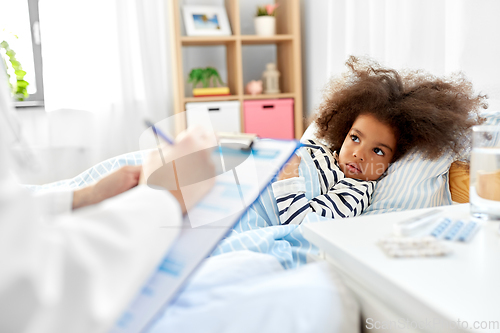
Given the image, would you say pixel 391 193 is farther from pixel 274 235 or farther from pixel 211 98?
pixel 211 98

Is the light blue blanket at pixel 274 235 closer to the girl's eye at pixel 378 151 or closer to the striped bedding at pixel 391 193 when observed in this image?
the striped bedding at pixel 391 193

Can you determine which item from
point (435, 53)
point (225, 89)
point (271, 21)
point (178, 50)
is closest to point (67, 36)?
point (178, 50)

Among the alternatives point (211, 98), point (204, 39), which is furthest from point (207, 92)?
point (204, 39)

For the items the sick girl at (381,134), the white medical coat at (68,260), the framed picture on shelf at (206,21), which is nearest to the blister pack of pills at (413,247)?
A: the white medical coat at (68,260)

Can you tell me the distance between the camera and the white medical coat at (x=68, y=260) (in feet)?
0.99

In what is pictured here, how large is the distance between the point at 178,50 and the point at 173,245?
2.40 meters

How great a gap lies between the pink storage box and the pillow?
1.67 m

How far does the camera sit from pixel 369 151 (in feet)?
3.81

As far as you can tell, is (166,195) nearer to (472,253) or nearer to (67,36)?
(472,253)

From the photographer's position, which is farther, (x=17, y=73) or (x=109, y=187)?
(x=17, y=73)

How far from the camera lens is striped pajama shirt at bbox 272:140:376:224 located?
97cm

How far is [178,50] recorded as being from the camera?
2.63 meters

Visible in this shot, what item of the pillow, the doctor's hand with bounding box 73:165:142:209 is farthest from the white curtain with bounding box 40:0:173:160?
the doctor's hand with bounding box 73:165:142:209

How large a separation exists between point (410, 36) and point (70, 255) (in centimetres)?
188
